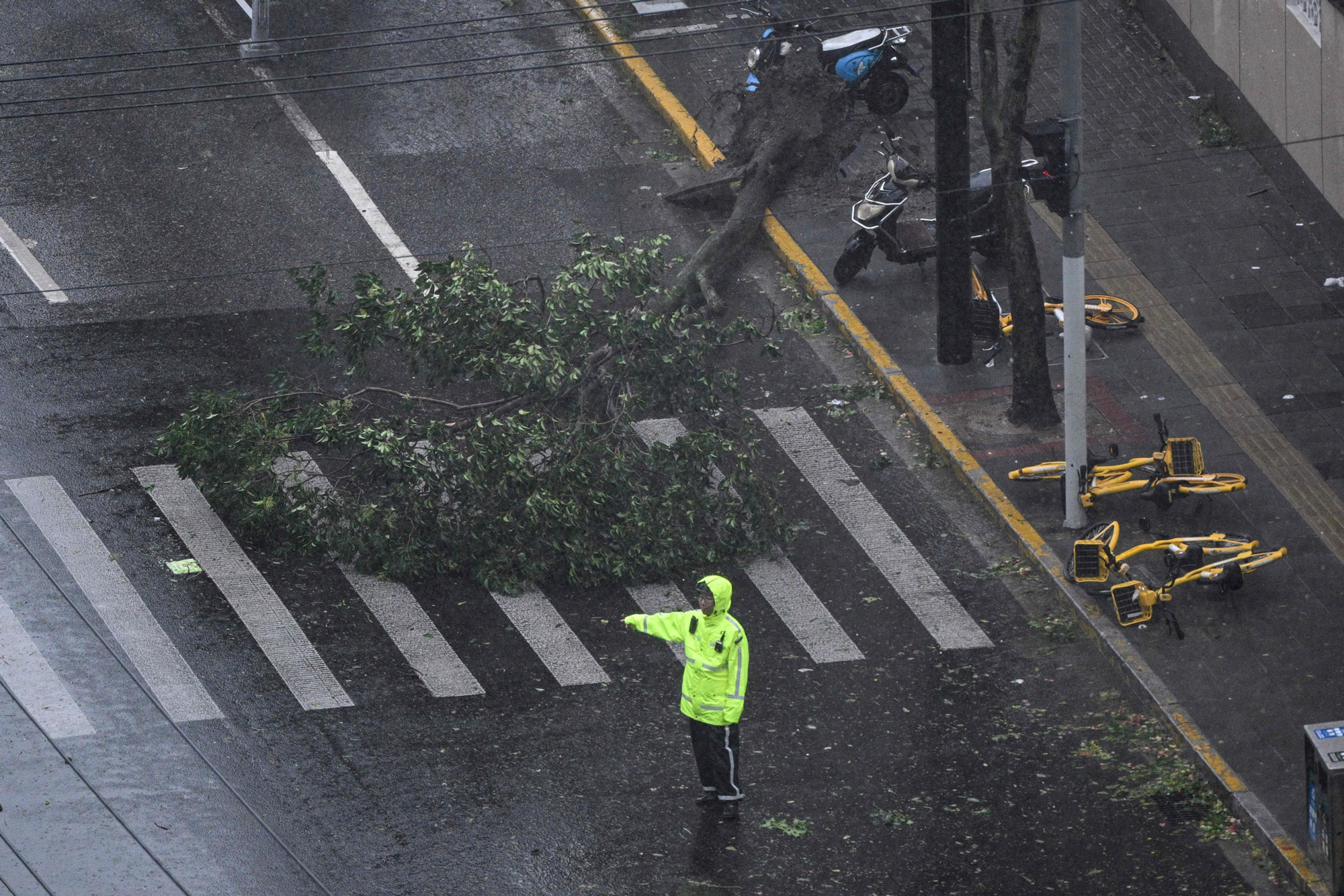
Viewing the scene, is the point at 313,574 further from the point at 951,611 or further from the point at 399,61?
the point at 399,61

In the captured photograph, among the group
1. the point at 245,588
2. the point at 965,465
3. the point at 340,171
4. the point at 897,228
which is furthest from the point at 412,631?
the point at 340,171

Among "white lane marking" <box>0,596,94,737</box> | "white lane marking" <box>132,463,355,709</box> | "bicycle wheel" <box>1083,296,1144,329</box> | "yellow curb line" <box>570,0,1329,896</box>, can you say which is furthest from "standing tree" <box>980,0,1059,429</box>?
"white lane marking" <box>0,596,94,737</box>

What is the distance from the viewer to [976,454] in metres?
15.7

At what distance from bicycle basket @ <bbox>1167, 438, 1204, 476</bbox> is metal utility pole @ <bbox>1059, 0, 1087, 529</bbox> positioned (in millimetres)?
663

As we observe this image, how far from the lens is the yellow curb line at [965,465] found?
37.8 feet

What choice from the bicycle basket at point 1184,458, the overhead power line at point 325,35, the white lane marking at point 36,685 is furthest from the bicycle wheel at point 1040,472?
the overhead power line at point 325,35

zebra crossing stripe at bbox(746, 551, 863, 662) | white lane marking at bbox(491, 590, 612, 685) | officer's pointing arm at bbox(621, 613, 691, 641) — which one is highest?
officer's pointing arm at bbox(621, 613, 691, 641)

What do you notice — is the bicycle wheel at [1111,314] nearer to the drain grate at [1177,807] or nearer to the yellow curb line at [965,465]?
the yellow curb line at [965,465]

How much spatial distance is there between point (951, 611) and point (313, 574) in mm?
4829

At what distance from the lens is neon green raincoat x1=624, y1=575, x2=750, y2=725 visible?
1123cm

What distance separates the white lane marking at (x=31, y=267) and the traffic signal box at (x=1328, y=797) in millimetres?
12125

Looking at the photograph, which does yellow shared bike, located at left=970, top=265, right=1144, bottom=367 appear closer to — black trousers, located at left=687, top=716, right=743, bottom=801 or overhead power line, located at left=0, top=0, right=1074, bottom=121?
overhead power line, located at left=0, top=0, right=1074, bottom=121

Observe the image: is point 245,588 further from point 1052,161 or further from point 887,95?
point 887,95

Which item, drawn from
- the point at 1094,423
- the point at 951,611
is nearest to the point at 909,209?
the point at 1094,423
